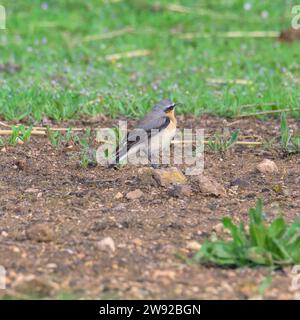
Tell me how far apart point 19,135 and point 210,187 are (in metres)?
2.16

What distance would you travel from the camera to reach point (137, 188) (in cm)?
639

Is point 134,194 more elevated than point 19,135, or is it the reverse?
point 19,135

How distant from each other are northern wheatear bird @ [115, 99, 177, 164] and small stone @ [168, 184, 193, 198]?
0.99 metres

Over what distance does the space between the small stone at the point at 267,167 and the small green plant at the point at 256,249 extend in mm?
1865

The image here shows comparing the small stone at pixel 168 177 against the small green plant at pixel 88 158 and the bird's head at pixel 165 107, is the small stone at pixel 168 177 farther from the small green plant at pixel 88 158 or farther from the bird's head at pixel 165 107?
the bird's head at pixel 165 107

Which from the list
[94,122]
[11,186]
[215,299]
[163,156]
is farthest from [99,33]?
[215,299]

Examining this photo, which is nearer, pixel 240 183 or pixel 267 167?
pixel 240 183

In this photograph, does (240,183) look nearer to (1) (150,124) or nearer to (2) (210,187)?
(2) (210,187)

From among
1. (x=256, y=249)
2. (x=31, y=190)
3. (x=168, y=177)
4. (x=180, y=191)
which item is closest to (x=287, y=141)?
(x=168, y=177)

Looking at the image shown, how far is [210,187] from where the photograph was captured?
6148 millimetres

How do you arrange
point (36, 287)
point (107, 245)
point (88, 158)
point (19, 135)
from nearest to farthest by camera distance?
point (36, 287) < point (107, 245) < point (88, 158) < point (19, 135)

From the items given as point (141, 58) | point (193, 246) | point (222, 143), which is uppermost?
point (141, 58)

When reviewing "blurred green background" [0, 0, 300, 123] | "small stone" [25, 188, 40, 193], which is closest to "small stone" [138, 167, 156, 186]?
"small stone" [25, 188, 40, 193]

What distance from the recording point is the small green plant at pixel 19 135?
24.1ft
